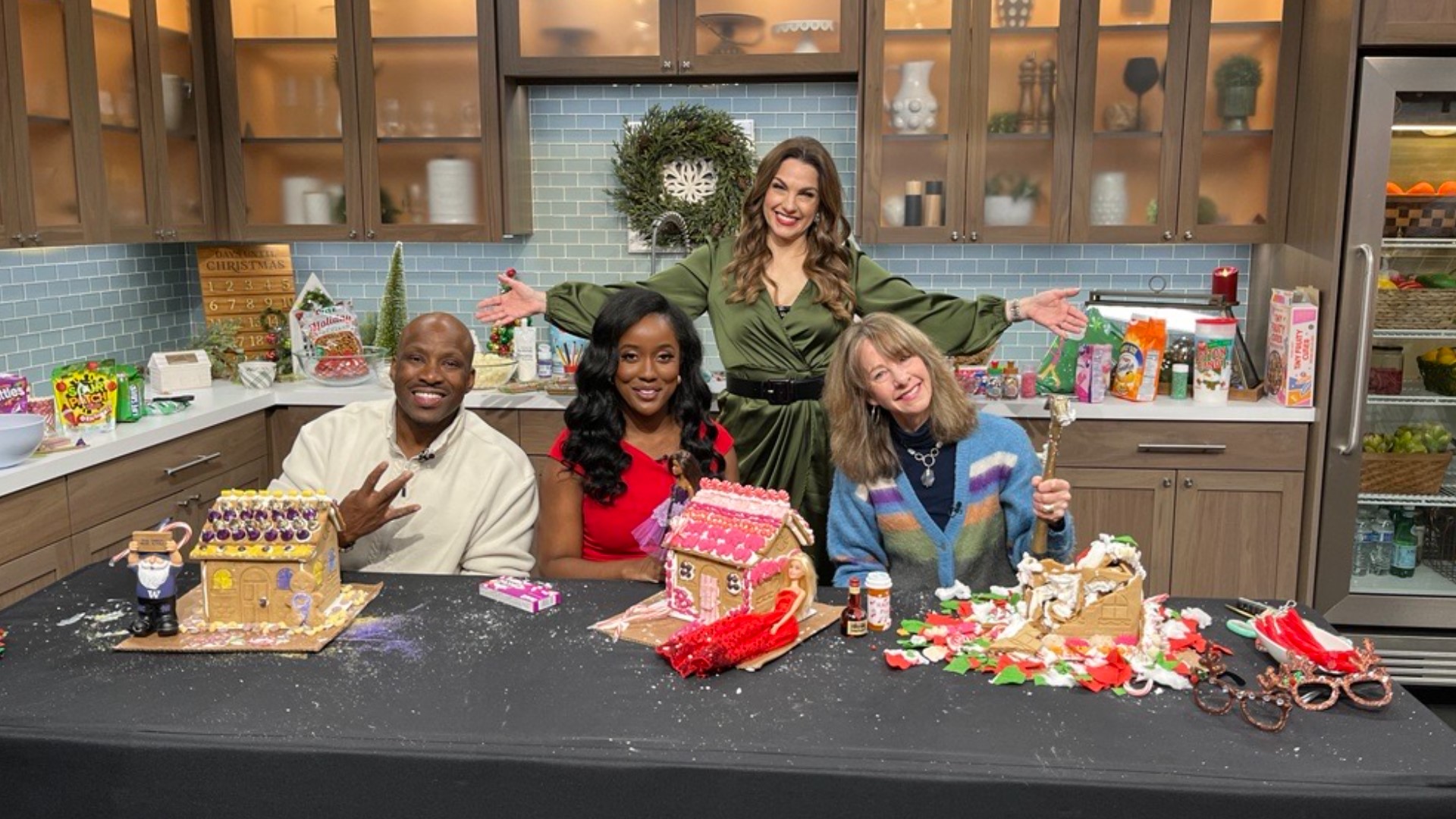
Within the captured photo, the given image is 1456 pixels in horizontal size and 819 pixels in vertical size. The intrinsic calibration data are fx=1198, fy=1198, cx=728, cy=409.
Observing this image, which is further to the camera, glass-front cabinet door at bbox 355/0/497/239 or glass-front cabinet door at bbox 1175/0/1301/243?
glass-front cabinet door at bbox 355/0/497/239

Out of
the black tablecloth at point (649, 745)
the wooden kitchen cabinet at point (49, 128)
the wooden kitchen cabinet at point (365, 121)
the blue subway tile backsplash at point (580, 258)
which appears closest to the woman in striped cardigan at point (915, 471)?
the black tablecloth at point (649, 745)

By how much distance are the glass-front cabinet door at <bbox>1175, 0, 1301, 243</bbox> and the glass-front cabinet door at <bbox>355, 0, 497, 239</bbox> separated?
7.84 ft

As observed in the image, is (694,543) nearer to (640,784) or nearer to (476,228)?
(640,784)

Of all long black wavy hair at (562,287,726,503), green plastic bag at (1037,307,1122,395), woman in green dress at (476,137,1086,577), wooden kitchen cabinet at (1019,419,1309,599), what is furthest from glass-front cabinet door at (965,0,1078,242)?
long black wavy hair at (562,287,726,503)

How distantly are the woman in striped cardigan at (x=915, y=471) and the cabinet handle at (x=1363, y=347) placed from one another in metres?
1.76

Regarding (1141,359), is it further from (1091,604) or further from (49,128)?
(49,128)

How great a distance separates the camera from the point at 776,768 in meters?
1.50

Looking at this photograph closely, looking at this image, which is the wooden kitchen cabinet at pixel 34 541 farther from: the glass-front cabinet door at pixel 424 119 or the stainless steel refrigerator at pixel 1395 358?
the stainless steel refrigerator at pixel 1395 358

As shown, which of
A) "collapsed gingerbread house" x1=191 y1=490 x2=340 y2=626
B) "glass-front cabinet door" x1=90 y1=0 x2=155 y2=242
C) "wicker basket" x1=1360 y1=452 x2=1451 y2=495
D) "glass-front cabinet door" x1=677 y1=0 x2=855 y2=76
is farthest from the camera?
"glass-front cabinet door" x1=677 y1=0 x2=855 y2=76

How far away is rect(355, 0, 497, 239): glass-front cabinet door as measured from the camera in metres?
4.20

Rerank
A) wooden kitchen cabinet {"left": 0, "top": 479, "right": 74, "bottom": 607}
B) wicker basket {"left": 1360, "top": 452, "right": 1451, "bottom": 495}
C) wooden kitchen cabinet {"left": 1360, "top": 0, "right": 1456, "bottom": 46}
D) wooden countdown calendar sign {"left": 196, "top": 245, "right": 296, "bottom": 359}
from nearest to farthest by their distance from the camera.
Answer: wooden kitchen cabinet {"left": 0, "top": 479, "right": 74, "bottom": 607}
wooden kitchen cabinet {"left": 1360, "top": 0, "right": 1456, "bottom": 46}
wicker basket {"left": 1360, "top": 452, "right": 1451, "bottom": 495}
wooden countdown calendar sign {"left": 196, "top": 245, "right": 296, "bottom": 359}

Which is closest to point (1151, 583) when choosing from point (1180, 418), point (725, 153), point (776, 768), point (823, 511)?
point (1180, 418)

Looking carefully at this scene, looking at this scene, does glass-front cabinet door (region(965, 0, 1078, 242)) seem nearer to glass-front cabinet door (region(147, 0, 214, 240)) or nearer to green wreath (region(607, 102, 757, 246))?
green wreath (region(607, 102, 757, 246))

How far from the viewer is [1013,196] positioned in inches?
161
